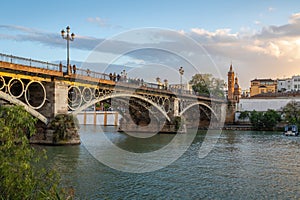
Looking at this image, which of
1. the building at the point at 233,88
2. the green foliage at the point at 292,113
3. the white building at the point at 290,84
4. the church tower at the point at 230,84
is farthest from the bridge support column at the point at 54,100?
the white building at the point at 290,84

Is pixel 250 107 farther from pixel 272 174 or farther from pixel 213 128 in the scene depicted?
pixel 272 174

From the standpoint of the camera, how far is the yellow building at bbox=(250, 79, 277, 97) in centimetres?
13575

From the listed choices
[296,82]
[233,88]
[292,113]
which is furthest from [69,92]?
[296,82]

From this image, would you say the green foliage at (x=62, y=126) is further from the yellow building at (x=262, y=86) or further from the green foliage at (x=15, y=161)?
the yellow building at (x=262, y=86)

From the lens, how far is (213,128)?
75625 mm

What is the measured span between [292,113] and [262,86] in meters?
66.5

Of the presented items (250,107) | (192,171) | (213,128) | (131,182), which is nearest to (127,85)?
(192,171)

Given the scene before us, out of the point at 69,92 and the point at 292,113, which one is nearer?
the point at 69,92

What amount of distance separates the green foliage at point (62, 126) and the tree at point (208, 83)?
65.4 meters

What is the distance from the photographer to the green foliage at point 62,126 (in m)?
29.8

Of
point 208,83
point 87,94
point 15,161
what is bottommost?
point 15,161

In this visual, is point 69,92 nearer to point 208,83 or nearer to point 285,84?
point 208,83

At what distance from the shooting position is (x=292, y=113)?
7175cm

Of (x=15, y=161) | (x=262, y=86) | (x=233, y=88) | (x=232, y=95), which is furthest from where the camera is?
(x=262, y=86)
